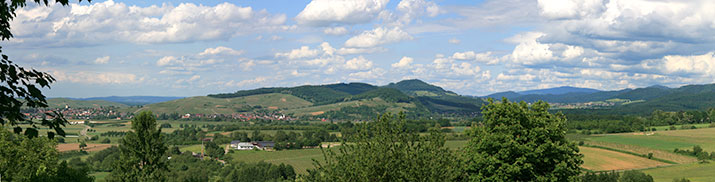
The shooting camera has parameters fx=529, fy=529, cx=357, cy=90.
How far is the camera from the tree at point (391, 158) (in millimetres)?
15781

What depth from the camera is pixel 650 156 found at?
97250 millimetres

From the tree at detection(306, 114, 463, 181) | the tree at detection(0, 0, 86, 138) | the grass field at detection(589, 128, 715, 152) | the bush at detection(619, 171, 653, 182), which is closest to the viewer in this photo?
the tree at detection(0, 0, 86, 138)

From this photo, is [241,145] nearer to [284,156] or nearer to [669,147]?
[284,156]

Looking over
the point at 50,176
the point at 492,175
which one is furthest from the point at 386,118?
the point at 50,176

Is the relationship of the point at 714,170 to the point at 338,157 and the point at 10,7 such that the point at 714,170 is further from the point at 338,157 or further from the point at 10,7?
the point at 10,7

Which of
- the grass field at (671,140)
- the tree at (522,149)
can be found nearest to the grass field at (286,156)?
the grass field at (671,140)

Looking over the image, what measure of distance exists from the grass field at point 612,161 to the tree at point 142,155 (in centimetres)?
7049

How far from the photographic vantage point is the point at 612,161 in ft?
303

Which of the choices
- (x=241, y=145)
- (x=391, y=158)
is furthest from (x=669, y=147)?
(x=391, y=158)

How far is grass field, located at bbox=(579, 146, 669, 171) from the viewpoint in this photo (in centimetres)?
8762

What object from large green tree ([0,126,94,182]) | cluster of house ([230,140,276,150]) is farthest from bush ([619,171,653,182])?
cluster of house ([230,140,276,150])

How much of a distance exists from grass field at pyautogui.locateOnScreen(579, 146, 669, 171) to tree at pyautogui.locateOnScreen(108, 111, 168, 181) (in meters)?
70.5

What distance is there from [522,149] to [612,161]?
74.9 metres

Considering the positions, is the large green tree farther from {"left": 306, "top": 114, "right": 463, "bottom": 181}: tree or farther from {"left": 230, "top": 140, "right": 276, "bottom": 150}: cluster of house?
{"left": 230, "top": 140, "right": 276, "bottom": 150}: cluster of house
